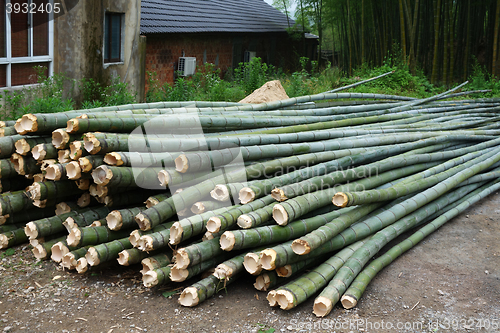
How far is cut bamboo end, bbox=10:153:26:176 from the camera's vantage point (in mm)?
3613

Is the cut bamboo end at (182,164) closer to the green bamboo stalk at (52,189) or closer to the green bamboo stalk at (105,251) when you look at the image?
the green bamboo stalk at (105,251)

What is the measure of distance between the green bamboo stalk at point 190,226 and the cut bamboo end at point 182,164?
39 centimetres

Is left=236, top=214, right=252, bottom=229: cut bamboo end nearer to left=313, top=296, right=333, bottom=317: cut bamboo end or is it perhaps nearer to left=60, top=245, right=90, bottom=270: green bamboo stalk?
left=313, top=296, right=333, bottom=317: cut bamboo end

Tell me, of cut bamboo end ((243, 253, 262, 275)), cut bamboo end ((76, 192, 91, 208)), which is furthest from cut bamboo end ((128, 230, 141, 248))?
cut bamboo end ((243, 253, 262, 275))

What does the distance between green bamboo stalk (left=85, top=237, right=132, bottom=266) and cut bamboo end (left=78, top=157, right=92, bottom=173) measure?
585 millimetres

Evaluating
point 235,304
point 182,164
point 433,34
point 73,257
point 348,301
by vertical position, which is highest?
point 433,34

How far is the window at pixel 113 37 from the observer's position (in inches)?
337

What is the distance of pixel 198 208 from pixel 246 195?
39 centimetres

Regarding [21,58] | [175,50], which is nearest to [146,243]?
[21,58]

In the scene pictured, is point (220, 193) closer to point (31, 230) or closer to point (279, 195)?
point (279, 195)

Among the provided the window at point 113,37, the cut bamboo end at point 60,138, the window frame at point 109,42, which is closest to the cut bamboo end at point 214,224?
the cut bamboo end at point 60,138

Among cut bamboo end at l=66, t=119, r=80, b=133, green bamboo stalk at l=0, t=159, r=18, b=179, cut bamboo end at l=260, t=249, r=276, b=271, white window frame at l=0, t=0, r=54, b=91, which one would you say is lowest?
cut bamboo end at l=260, t=249, r=276, b=271

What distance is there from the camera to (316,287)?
3080 mm

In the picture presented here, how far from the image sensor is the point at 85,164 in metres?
3.24
